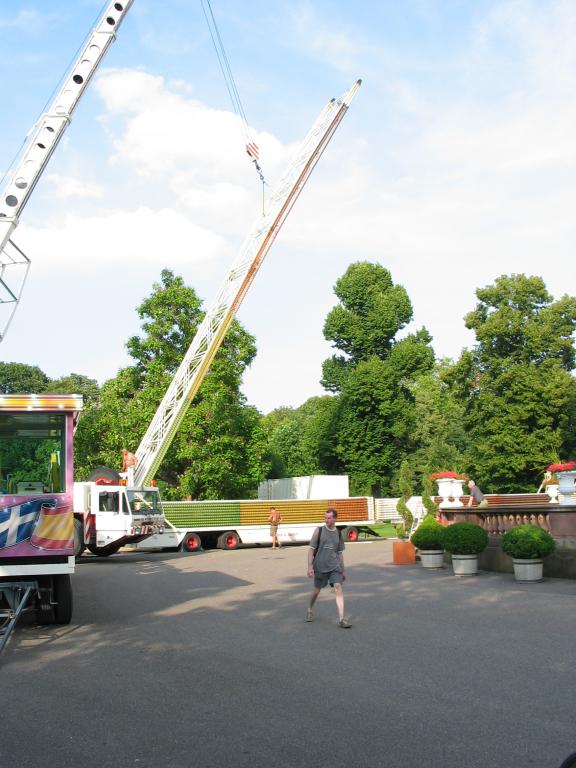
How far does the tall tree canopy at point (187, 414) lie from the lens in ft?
136

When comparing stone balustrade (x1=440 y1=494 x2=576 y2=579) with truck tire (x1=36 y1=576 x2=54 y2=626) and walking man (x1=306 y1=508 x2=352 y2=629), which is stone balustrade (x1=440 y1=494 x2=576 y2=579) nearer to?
walking man (x1=306 y1=508 x2=352 y2=629)

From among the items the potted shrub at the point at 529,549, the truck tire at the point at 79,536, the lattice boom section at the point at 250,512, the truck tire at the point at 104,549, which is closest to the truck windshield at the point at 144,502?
the truck tire at the point at 104,549

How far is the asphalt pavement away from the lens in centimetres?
619

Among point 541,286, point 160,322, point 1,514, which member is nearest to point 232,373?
point 160,322

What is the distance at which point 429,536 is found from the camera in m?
22.2

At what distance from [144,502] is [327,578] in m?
21.4

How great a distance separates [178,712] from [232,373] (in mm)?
35971

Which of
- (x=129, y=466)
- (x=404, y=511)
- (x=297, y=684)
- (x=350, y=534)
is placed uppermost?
(x=129, y=466)

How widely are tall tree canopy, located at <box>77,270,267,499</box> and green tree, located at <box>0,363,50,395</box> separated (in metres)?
50.9

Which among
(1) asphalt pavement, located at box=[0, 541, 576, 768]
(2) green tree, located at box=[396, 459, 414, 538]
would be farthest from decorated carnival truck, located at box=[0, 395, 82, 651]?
(2) green tree, located at box=[396, 459, 414, 538]

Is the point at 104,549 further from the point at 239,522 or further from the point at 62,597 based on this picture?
the point at 62,597

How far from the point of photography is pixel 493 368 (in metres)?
49.3

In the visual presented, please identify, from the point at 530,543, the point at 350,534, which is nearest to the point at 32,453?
the point at 530,543

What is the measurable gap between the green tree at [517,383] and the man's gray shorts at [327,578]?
34.9 m
